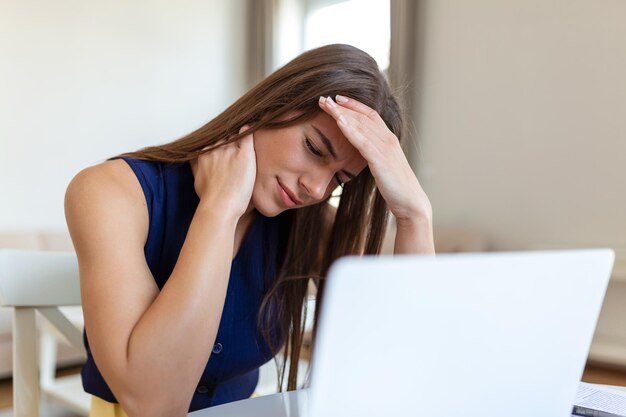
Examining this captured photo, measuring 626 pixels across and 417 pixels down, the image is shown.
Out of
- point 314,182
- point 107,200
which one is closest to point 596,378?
point 314,182

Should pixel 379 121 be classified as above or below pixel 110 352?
above

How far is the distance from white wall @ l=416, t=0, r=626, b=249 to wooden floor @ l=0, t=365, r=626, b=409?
1.97 feet

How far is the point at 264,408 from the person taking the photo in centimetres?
74

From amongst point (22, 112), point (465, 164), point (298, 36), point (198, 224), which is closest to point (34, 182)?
point (22, 112)

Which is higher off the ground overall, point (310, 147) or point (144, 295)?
point (310, 147)

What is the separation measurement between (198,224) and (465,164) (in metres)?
2.72

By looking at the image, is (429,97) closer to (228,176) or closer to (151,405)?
(228,176)

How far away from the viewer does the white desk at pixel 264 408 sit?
2.33 ft

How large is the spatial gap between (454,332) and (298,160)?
1.93ft

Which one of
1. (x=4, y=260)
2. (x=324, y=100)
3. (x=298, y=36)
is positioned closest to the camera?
(x=324, y=100)

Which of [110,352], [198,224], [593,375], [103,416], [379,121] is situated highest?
[379,121]

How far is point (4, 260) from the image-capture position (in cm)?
104

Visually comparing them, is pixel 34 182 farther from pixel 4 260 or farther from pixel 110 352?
pixel 110 352

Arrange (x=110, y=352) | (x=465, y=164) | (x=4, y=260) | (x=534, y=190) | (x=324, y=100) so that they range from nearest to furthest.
A: 1. (x=110, y=352)
2. (x=324, y=100)
3. (x=4, y=260)
4. (x=534, y=190)
5. (x=465, y=164)
